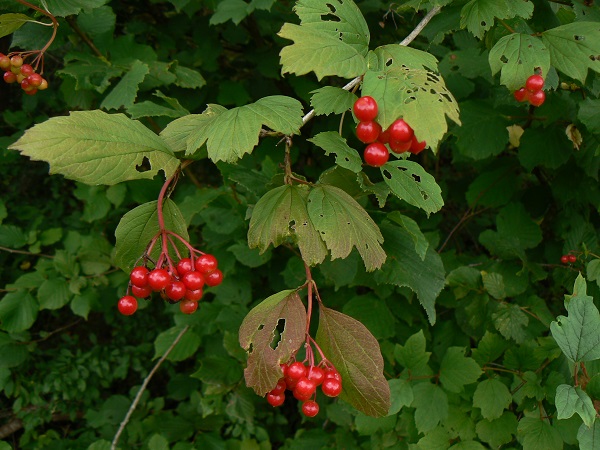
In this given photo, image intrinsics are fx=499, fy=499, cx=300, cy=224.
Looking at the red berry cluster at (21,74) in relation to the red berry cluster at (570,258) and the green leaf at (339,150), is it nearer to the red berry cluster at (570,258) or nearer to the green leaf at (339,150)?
the green leaf at (339,150)

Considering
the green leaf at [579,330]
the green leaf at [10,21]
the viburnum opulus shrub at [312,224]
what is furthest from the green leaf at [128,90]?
the green leaf at [579,330]

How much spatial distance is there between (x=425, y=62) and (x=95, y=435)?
3.18m

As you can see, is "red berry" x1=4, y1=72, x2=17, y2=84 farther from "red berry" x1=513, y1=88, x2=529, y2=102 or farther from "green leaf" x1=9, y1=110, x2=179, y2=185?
"red berry" x1=513, y1=88, x2=529, y2=102

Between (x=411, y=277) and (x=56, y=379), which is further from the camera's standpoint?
(x=56, y=379)

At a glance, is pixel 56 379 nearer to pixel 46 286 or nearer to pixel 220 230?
pixel 46 286

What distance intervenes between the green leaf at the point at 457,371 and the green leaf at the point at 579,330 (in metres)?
0.47

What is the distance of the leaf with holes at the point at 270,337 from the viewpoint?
1.08 metres

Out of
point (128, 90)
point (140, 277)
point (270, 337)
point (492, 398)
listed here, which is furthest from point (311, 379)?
point (128, 90)

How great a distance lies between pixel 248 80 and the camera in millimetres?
3035

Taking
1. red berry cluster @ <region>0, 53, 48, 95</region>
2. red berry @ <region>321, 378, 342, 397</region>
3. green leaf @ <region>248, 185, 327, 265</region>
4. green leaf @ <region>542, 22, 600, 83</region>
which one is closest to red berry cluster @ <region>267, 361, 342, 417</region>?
red berry @ <region>321, 378, 342, 397</region>

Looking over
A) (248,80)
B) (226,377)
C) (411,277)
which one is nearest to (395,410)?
(411,277)

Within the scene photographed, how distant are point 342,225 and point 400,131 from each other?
253mm

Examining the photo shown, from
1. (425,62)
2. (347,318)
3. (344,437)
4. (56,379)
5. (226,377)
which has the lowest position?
(56,379)

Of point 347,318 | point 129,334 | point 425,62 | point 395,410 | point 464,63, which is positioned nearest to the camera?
point 425,62
